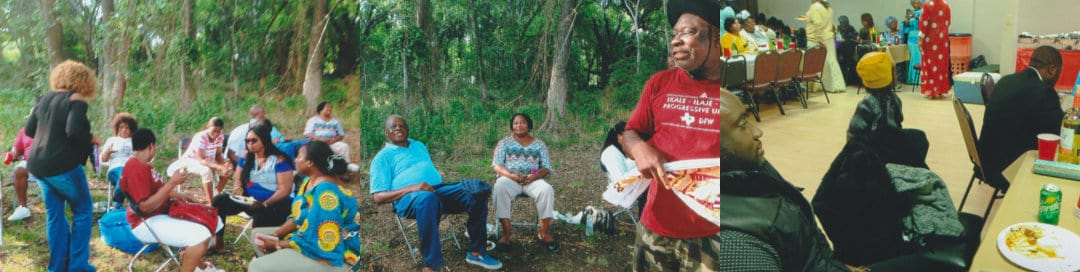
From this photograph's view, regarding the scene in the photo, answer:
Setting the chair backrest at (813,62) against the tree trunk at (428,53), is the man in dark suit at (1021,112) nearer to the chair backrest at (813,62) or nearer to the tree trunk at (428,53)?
the chair backrest at (813,62)

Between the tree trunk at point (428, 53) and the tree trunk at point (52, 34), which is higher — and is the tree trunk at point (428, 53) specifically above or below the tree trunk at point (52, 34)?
below

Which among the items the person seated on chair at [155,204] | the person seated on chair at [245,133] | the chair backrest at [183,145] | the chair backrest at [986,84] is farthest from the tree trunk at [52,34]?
the chair backrest at [986,84]

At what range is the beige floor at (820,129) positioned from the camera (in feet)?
9.09

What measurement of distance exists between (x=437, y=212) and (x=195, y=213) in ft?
2.61

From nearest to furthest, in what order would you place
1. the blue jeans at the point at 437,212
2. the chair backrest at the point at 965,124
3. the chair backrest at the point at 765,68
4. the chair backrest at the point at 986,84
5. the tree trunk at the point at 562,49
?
1. the tree trunk at the point at 562,49
2. the blue jeans at the point at 437,212
3. the chair backrest at the point at 765,68
4. the chair backrest at the point at 965,124
5. the chair backrest at the point at 986,84

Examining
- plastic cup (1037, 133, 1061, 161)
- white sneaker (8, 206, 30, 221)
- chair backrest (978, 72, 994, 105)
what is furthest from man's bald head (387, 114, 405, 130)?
chair backrest (978, 72, 994, 105)

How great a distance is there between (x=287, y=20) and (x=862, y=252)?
2234 millimetres

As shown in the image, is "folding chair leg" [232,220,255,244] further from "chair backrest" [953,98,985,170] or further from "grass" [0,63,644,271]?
"chair backrest" [953,98,985,170]

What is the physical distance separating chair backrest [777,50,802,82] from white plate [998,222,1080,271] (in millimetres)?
1101

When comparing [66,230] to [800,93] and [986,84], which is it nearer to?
[800,93]

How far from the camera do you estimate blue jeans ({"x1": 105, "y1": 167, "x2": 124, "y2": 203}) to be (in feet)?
7.25

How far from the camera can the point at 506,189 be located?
1881 mm

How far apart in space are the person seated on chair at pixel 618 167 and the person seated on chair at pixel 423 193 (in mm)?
334

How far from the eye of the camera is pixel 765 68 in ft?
9.99
